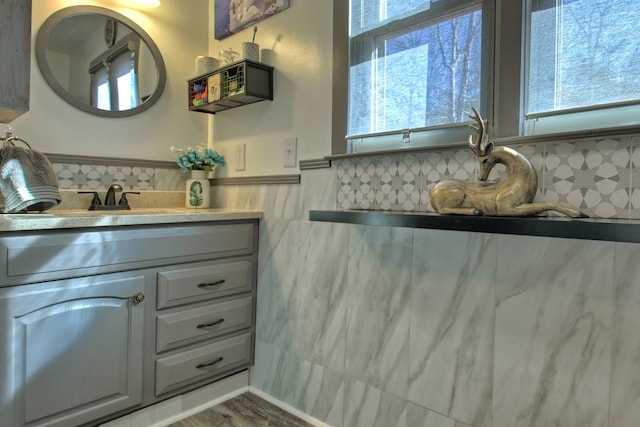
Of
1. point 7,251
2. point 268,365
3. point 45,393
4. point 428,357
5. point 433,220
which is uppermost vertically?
point 433,220

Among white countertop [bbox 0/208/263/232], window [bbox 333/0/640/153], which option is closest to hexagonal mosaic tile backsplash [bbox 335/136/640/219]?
window [bbox 333/0/640/153]

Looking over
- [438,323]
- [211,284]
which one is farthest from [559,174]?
[211,284]

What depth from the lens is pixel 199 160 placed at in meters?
2.13

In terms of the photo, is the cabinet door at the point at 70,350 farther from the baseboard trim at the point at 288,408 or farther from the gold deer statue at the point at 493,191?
the gold deer statue at the point at 493,191

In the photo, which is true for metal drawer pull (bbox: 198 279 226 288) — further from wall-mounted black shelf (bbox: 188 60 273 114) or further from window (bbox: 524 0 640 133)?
window (bbox: 524 0 640 133)

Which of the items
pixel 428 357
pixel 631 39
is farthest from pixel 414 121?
pixel 428 357

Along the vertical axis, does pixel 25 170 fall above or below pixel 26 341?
above

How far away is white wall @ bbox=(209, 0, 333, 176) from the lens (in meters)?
1.72

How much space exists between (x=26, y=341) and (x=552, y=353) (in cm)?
163

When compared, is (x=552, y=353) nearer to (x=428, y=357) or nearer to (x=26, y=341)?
(x=428, y=357)

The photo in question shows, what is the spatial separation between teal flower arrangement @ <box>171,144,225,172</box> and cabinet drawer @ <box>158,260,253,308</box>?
0.60 meters

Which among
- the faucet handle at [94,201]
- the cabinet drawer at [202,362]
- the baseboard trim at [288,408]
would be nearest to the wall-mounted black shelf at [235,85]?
the faucet handle at [94,201]

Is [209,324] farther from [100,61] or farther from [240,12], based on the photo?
[240,12]

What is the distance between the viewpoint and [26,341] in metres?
1.28
